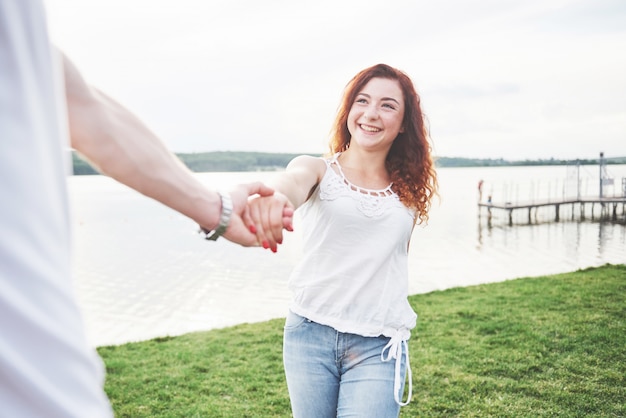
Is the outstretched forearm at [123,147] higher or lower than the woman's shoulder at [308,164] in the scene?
higher

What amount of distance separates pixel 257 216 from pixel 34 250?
Result: 132 cm

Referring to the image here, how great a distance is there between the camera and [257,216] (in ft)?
6.51

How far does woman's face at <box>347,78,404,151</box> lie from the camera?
3146mm

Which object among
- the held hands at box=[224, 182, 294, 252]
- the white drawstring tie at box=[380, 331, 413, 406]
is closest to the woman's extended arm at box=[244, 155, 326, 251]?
the held hands at box=[224, 182, 294, 252]

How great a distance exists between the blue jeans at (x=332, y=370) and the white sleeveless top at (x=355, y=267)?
5 cm

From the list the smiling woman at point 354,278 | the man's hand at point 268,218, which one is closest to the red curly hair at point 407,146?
the smiling woman at point 354,278

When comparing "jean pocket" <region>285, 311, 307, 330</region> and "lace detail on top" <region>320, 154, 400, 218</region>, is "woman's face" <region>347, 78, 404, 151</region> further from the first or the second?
"jean pocket" <region>285, 311, 307, 330</region>

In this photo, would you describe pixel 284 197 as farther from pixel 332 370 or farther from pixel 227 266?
pixel 227 266

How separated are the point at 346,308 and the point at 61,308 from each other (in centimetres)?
222

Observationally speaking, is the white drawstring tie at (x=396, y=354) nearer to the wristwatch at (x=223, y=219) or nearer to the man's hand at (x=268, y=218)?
the man's hand at (x=268, y=218)

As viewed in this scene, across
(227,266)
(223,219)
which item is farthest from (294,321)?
(227,266)

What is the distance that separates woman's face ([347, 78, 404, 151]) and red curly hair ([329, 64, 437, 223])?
2.2 inches

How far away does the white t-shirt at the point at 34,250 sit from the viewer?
0.65 meters

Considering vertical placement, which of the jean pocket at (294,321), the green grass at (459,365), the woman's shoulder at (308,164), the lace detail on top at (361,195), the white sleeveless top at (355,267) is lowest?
the green grass at (459,365)
